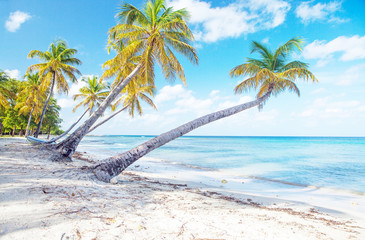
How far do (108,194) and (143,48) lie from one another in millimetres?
7229

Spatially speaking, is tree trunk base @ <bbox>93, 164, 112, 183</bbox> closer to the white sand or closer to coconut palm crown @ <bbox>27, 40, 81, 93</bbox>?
the white sand

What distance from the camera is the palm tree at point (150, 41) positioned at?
752cm

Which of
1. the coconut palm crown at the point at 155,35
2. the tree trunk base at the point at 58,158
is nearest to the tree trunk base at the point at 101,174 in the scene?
the tree trunk base at the point at 58,158

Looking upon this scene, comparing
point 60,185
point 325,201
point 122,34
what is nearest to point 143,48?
point 122,34

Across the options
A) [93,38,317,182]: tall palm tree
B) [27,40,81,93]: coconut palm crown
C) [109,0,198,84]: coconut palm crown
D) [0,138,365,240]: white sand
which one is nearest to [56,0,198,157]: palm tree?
[109,0,198,84]: coconut palm crown

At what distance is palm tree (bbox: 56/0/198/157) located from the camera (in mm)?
7516

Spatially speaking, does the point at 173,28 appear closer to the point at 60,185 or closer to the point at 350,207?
the point at 60,185

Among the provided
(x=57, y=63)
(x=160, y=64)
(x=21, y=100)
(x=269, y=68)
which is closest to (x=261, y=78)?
(x=269, y=68)

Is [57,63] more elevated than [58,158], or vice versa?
[57,63]

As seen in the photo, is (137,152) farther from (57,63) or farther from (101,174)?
(57,63)

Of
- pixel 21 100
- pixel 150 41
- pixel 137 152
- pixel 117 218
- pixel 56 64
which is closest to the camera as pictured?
pixel 117 218

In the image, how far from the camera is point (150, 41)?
7691mm

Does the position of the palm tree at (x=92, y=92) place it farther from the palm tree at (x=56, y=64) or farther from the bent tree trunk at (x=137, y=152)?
the bent tree trunk at (x=137, y=152)

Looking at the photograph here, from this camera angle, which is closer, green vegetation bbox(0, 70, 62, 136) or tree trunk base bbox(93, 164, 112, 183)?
tree trunk base bbox(93, 164, 112, 183)
